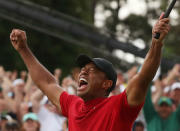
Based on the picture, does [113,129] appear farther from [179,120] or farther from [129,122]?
[179,120]

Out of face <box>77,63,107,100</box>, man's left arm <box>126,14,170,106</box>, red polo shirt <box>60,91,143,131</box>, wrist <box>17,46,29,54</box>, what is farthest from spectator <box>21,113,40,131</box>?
man's left arm <box>126,14,170,106</box>

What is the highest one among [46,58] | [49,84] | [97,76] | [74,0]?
[97,76]

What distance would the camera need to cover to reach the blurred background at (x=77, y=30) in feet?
44.3

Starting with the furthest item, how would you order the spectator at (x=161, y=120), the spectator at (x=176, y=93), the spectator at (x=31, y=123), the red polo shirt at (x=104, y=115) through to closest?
the spectator at (x=176, y=93), the spectator at (x=31, y=123), the spectator at (x=161, y=120), the red polo shirt at (x=104, y=115)

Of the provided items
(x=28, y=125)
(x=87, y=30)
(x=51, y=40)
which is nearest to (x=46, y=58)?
(x=51, y=40)

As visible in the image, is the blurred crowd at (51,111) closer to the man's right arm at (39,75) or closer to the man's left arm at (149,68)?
the man's right arm at (39,75)

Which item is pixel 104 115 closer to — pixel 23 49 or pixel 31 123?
pixel 23 49

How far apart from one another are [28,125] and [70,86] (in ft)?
5.99

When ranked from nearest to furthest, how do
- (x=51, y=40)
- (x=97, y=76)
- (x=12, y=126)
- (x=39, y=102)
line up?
1. (x=97, y=76)
2. (x=12, y=126)
3. (x=39, y=102)
4. (x=51, y=40)

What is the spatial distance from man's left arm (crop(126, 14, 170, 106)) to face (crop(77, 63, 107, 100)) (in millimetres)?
486

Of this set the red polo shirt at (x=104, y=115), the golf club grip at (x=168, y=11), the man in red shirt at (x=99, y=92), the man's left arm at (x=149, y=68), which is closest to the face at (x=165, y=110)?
the man in red shirt at (x=99, y=92)

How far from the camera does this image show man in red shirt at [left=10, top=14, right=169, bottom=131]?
3248 millimetres

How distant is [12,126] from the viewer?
256 inches

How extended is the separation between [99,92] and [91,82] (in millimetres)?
→ 117
